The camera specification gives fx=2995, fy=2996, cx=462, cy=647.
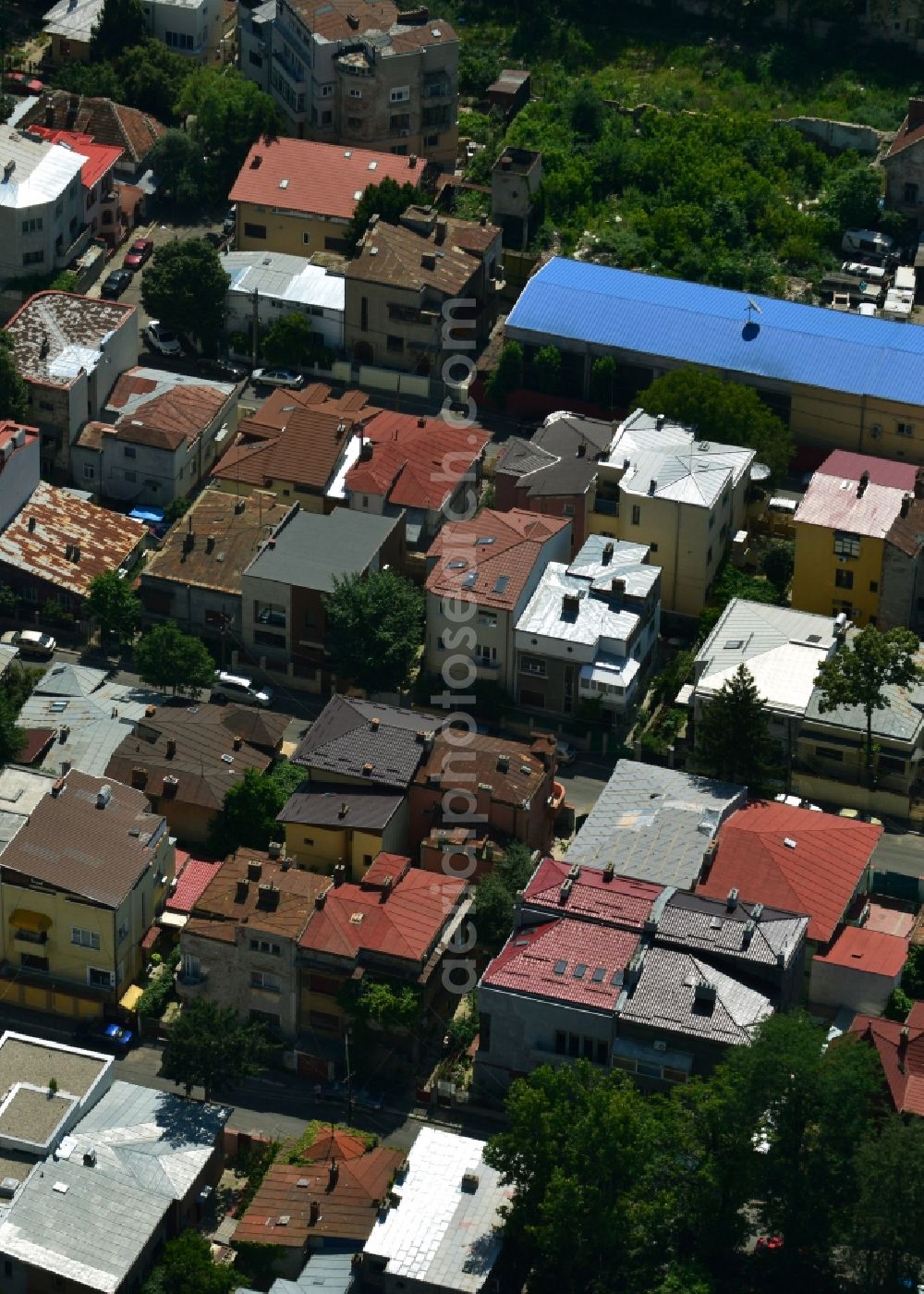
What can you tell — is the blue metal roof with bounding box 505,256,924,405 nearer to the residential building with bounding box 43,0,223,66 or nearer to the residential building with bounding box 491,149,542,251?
the residential building with bounding box 491,149,542,251

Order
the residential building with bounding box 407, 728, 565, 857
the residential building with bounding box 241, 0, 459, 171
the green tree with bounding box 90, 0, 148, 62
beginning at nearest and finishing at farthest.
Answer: the residential building with bounding box 407, 728, 565, 857 < the residential building with bounding box 241, 0, 459, 171 < the green tree with bounding box 90, 0, 148, 62

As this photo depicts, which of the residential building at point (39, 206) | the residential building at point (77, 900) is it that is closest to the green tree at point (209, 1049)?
the residential building at point (77, 900)

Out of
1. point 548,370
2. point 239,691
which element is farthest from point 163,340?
point 239,691

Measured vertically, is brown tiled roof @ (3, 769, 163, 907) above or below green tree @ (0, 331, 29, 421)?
below

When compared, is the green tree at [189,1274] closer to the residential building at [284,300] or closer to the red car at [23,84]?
the residential building at [284,300]

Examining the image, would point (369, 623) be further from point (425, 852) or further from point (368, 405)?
point (368, 405)

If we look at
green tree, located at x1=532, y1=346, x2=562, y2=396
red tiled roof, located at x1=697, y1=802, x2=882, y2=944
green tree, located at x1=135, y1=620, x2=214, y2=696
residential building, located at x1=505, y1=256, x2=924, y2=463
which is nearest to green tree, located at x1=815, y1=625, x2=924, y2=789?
red tiled roof, located at x1=697, y1=802, x2=882, y2=944

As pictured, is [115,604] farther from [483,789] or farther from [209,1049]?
[209,1049]
